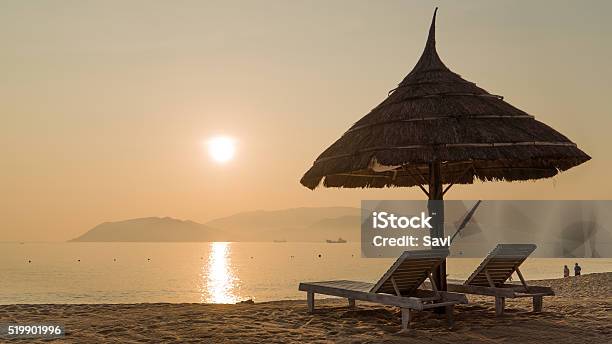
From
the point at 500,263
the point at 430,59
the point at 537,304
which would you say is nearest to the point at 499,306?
the point at 500,263

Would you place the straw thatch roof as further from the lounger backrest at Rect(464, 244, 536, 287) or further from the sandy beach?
the sandy beach

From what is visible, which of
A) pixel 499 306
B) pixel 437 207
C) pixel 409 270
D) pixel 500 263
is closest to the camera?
pixel 409 270

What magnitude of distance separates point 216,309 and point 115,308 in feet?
5.87

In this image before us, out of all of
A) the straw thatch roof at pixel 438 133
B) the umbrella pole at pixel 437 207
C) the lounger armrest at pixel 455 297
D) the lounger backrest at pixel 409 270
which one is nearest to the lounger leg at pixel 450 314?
the lounger armrest at pixel 455 297

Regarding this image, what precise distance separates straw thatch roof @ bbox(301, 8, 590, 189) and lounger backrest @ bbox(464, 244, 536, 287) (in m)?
1.24

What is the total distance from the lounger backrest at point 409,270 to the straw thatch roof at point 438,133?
1211mm

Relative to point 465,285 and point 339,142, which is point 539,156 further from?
point 339,142

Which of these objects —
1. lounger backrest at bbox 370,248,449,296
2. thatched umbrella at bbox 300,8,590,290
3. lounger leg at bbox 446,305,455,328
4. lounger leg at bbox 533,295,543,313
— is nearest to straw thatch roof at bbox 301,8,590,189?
thatched umbrella at bbox 300,8,590,290

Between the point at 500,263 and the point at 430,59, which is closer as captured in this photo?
the point at 500,263

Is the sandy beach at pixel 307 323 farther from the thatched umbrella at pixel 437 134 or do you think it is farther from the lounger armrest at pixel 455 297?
the thatched umbrella at pixel 437 134

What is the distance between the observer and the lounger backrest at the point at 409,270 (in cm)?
742

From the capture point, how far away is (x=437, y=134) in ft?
26.7

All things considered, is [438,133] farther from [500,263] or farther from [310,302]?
[310,302]

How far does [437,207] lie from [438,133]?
4.40 ft
